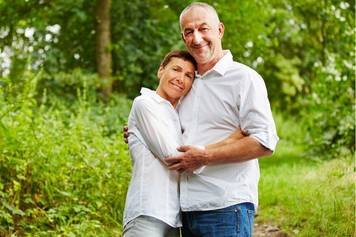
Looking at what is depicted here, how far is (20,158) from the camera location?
19.7 ft

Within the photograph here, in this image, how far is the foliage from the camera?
571 centimetres

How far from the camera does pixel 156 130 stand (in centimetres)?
322

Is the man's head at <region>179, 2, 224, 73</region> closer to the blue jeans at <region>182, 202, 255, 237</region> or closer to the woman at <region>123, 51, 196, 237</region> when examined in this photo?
the woman at <region>123, 51, 196, 237</region>

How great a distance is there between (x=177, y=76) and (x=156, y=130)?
30cm

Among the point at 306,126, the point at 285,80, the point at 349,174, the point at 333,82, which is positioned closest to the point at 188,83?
the point at 349,174

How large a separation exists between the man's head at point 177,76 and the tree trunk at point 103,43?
720 cm

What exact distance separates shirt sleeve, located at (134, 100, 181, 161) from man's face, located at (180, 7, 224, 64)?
0.32m

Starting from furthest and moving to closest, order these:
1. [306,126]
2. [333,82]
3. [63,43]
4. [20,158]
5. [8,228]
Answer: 1. [306,126]
2. [63,43]
3. [333,82]
4. [20,158]
5. [8,228]

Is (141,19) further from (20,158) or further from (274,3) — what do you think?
(20,158)

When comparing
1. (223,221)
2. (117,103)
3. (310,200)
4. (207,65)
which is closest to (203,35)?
(207,65)

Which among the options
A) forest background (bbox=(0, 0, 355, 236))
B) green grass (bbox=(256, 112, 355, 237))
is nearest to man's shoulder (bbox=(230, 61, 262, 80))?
forest background (bbox=(0, 0, 355, 236))

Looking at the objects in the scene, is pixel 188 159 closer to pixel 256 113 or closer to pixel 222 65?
pixel 256 113

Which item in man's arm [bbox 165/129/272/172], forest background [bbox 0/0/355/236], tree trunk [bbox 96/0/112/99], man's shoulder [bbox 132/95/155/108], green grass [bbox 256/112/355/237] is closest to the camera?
man's arm [bbox 165/129/272/172]

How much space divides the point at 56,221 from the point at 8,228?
43cm
